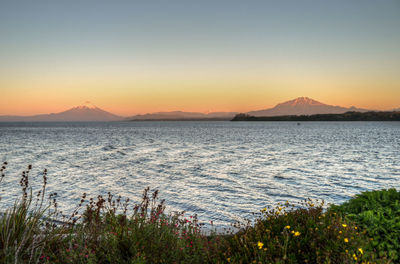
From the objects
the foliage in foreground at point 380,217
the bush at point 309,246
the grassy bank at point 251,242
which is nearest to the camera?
the bush at point 309,246

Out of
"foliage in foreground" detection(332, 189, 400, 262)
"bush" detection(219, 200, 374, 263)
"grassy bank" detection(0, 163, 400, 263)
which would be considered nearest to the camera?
"bush" detection(219, 200, 374, 263)

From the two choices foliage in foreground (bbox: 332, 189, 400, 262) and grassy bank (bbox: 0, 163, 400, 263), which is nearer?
grassy bank (bbox: 0, 163, 400, 263)

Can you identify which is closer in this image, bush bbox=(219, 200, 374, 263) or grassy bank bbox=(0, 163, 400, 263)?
bush bbox=(219, 200, 374, 263)

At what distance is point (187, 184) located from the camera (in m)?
17.4

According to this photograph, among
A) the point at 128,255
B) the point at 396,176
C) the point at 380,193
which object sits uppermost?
the point at 380,193

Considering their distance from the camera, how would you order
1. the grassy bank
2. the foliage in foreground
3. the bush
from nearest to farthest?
the bush → the grassy bank → the foliage in foreground

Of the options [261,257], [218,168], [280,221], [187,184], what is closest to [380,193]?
[280,221]

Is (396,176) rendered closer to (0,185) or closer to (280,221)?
(280,221)

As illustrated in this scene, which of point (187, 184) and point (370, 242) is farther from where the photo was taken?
point (187, 184)

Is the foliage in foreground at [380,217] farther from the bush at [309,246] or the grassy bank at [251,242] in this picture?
the bush at [309,246]

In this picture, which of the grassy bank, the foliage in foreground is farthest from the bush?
the foliage in foreground

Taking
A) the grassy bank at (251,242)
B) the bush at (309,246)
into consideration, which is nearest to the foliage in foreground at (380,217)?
the grassy bank at (251,242)

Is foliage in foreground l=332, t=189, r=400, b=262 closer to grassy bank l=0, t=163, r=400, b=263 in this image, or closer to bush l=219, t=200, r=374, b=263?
grassy bank l=0, t=163, r=400, b=263

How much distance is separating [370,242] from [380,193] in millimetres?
1439
